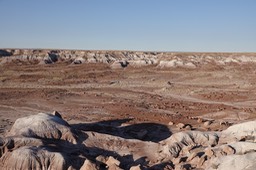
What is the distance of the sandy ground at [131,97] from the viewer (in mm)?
26047

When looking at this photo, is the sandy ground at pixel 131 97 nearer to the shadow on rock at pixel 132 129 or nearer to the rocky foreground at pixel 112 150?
the shadow on rock at pixel 132 129

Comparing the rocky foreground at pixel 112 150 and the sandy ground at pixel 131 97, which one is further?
the sandy ground at pixel 131 97

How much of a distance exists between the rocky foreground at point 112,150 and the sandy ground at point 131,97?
5.40 m

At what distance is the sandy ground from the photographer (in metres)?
26.0

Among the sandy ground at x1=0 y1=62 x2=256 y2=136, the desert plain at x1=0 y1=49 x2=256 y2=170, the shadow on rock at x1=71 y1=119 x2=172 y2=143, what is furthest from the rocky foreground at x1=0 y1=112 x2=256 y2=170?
the sandy ground at x1=0 y1=62 x2=256 y2=136

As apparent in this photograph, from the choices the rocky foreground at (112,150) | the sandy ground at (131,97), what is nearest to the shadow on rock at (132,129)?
the sandy ground at (131,97)

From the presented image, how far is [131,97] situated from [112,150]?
17873mm

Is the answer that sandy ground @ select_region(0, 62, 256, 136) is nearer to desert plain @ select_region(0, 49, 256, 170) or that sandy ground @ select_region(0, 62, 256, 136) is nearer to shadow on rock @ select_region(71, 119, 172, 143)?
desert plain @ select_region(0, 49, 256, 170)

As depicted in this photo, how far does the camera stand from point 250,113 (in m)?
26.8

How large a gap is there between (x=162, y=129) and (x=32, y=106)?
465 inches

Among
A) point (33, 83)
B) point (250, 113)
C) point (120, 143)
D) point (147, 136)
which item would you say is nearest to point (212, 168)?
point (120, 143)

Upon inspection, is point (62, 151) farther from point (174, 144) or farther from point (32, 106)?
point (32, 106)

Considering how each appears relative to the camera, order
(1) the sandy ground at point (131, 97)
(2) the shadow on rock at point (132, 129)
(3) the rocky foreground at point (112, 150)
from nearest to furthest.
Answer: (3) the rocky foreground at point (112, 150) < (2) the shadow on rock at point (132, 129) < (1) the sandy ground at point (131, 97)

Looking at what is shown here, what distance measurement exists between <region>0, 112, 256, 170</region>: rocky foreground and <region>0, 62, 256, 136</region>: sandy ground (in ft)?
17.7
